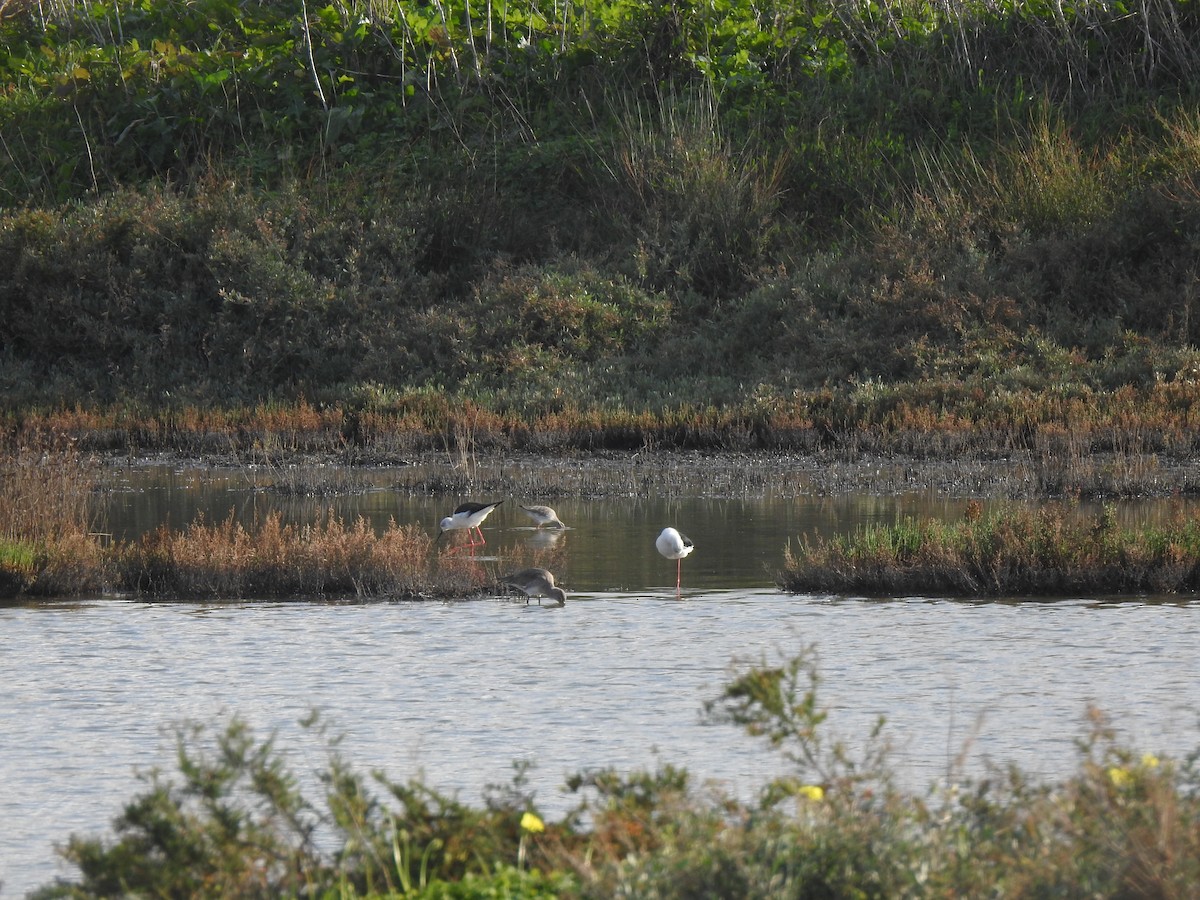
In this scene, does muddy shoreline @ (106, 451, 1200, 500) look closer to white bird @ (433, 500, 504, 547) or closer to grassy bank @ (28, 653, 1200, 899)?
white bird @ (433, 500, 504, 547)

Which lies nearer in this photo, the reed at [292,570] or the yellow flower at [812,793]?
the yellow flower at [812,793]

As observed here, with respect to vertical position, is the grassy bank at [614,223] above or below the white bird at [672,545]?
above

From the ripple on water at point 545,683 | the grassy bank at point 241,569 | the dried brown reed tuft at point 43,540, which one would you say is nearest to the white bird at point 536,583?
the ripple on water at point 545,683

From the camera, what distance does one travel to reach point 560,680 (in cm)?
1082

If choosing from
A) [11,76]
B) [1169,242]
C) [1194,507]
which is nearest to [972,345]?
[1169,242]

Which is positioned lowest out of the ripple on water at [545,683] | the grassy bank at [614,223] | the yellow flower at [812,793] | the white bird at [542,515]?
the ripple on water at [545,683]

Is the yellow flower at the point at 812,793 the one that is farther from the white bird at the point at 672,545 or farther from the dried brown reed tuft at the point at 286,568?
the white bird at the point at 672,545

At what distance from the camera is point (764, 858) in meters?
5.14

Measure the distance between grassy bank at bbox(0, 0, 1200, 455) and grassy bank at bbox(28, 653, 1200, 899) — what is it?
53.5 ft

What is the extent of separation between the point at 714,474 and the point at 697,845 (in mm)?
16026

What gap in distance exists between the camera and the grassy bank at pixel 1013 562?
13.6 metres

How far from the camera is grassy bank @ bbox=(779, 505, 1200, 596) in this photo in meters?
13.6

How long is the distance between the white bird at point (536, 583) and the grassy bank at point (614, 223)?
32.1ft

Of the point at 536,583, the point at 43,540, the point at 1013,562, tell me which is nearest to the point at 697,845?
the point at 536,583
